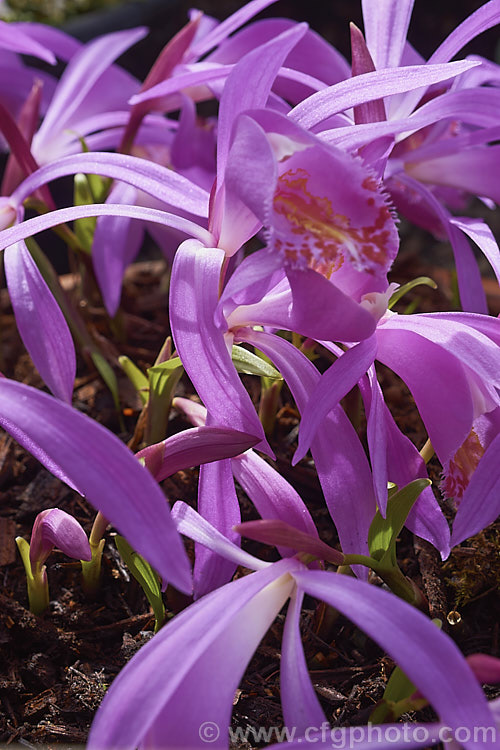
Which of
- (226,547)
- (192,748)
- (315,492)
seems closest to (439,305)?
(315,492)

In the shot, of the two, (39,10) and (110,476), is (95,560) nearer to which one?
(110,476)

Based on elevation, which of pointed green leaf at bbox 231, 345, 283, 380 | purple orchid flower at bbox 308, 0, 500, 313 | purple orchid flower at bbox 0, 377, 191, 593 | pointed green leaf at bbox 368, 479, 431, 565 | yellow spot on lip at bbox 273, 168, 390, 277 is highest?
purple orchid flower at bbox 308, 0, 500, 313

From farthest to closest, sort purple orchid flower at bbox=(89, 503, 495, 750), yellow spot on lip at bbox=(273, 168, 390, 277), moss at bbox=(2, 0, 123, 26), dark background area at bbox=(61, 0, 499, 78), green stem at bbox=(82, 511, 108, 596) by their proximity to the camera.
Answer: dark background area at bbox=(61, 0, 499, 78) → moss at bbox=(2, 0, 123, 26) → green stem at bbox=(82, 511, 108, 596) → yellow spot on lip at bbox=(273, 168, 390, 277) → purple orchid flower at bbox=(89, 503, 495, 750)

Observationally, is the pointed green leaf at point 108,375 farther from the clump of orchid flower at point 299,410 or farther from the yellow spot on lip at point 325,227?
the yellow spot on lip at point 325,227

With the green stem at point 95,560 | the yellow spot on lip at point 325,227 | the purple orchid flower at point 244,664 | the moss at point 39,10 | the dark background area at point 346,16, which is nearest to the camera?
the purple orchid flower at point 244,664

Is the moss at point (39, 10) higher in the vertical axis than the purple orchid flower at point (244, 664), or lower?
higher

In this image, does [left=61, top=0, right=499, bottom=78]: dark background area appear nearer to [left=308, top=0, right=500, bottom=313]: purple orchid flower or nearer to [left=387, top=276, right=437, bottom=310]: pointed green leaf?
[left=308, top=0, right=500, bottom=313]: purple orchid flower

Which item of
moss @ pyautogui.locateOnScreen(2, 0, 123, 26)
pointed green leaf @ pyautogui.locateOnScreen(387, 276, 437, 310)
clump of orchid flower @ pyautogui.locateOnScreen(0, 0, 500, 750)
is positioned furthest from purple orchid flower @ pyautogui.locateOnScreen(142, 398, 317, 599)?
moss @ pyautogui.locateOnScreen(2, 0, 123, 26)

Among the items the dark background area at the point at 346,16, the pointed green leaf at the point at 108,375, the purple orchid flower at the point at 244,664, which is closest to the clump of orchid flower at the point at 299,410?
the purple orchid flower at the point at 244,664
